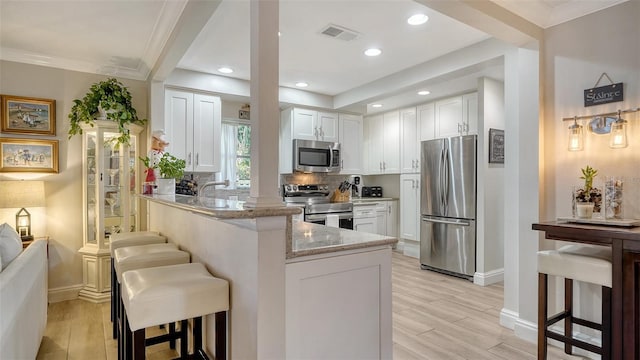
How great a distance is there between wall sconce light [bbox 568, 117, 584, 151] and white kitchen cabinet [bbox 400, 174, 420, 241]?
2.78 metres

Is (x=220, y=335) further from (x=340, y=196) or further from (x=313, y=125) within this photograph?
(x=340, y=196)

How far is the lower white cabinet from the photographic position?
1.53 meters

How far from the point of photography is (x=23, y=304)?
69.6 inches

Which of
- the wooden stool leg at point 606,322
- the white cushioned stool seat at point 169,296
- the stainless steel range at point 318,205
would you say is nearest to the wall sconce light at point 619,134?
the wooden stool leg at point 606,322

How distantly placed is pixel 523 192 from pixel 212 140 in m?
3.29

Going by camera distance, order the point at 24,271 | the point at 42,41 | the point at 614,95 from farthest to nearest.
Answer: the point at 42,41 → the point at 614,95 → the point at 24,271

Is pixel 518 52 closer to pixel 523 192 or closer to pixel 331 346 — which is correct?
pixel 523 192

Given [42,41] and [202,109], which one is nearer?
[42,41]

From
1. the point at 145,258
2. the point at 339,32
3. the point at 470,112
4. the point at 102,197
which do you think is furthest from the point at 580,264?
the point at 102,197

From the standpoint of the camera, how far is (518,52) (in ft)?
8.85

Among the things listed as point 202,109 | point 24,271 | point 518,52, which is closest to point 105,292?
point 24,271

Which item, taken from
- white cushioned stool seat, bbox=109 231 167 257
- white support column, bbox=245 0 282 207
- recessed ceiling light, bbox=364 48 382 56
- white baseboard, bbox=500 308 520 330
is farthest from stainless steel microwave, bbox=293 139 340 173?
white support column, bbox=245 0 282 207

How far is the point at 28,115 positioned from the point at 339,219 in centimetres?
369

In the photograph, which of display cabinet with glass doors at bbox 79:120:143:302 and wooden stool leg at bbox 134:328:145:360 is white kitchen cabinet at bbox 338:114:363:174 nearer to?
display cabinet with glass doors at bbox 79:120:143:302
